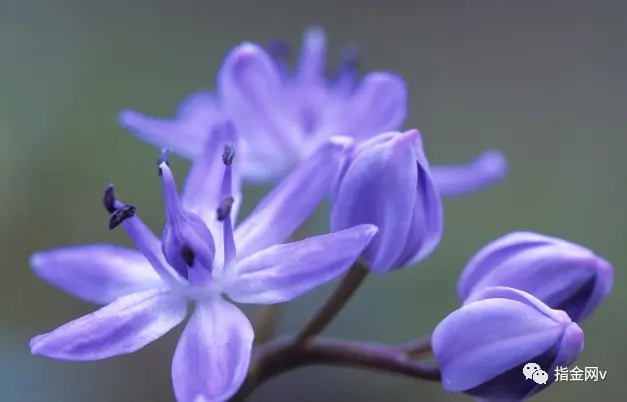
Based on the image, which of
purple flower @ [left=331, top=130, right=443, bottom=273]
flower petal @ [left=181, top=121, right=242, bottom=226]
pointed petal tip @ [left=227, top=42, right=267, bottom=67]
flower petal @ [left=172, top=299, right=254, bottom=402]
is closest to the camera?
flower petal @ [left=172, top=299, right=254, bottom=402]

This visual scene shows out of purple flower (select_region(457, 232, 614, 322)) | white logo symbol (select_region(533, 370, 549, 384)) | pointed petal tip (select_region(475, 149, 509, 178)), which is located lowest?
white logo symbol (select_region(533, 370, 549, 384))

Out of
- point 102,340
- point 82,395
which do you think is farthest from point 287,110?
point 82,395

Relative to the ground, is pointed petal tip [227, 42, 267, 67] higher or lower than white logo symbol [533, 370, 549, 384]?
higher

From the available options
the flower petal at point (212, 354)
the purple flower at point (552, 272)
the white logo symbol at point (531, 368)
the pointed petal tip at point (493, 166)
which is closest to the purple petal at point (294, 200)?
the flower petal at point (212, 354)

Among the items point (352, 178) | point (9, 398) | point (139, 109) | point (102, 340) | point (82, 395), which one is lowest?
point (82, 395)

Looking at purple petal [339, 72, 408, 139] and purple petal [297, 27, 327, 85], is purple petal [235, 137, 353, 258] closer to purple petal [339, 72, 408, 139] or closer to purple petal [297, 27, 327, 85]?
purple petal [339, 72, 408, 139]

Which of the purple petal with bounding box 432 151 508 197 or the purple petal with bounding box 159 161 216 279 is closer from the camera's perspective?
the purple petal with bounding box 159 161 216 279

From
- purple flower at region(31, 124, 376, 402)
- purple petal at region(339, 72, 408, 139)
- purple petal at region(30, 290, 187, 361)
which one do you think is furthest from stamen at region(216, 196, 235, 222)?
purple petal at region(339, 72, 408, 139)

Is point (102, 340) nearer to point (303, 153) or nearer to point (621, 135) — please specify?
point (303, 153)
